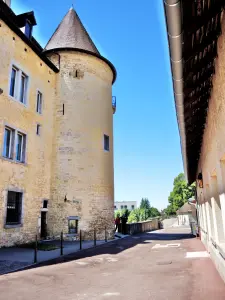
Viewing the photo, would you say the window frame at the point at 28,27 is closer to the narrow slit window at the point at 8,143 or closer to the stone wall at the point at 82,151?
the stone wall at the point at 82,151

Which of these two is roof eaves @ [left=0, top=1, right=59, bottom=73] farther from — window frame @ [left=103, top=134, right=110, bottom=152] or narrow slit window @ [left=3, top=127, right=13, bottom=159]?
window frame @ [left=103, top=134, right=110, bottom=152]

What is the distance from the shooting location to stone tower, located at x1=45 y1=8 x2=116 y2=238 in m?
16.7

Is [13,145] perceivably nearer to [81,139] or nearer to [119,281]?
[81,139]

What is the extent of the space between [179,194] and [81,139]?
2129 inches

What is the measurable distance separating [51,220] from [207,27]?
15037mm

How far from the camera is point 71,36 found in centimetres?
1966

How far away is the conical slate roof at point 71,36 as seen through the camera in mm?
19145

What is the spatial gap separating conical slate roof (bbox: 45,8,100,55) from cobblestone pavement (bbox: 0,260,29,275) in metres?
15.0

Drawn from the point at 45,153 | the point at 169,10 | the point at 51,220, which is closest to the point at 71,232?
the point at 51,220

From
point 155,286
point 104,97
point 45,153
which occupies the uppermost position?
point 104,97

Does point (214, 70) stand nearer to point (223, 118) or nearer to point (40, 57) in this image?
point (223, 118)

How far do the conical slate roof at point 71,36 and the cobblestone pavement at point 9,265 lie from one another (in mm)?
14983

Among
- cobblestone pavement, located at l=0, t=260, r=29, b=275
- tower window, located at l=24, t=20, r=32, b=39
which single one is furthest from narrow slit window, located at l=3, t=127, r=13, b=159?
tower window, located at l=24, t=20, r=32, b=39

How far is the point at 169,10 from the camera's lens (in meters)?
2.50
